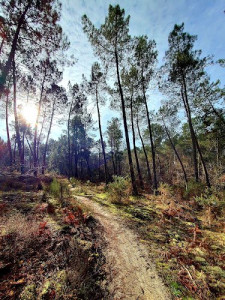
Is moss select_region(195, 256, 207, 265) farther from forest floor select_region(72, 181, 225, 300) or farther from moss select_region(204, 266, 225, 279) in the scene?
moss select_region(204, 266, 225, 279)

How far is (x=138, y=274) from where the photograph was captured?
2.59 m

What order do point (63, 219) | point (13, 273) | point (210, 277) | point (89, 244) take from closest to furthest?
1. point (13, 273)
2. point (210, 277)
3. point (89, 244)
4. point (63, 219)

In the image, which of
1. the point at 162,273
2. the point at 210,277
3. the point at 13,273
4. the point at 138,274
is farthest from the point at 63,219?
the point at 210,277

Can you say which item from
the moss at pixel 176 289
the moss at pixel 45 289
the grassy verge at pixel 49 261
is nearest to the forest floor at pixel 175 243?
the moss at pixel 176 289

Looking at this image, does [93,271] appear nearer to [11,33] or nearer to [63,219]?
[63,219]

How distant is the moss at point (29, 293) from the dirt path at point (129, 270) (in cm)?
121

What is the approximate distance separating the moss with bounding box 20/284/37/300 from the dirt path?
3.96ft

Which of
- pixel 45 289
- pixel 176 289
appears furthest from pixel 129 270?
pixel 45 289

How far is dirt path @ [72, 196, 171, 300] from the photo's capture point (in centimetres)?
218

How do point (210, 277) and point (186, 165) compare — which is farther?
point (186, 165)

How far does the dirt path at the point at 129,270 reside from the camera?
7.16ft

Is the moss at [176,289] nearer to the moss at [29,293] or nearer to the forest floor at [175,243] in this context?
the forest floor at [175,243]

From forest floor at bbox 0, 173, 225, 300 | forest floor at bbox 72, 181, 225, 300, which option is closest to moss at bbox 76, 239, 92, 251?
forest floor at bbox 0, 173, 225, 300

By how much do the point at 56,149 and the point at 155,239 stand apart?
4056 centimetres
